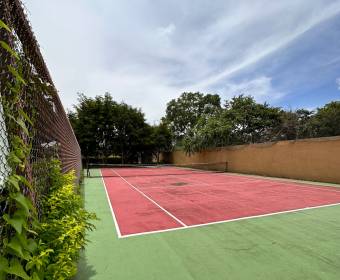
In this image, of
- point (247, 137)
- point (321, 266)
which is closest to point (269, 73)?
point (247, 137)

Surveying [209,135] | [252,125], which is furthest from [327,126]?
[252,125]

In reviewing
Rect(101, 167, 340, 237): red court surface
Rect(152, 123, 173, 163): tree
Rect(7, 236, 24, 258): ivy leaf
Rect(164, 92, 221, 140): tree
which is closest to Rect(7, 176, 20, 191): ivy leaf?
Rect(7, 236, 24, 258): ivy leaf

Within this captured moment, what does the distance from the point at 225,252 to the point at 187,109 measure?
38.4 metres

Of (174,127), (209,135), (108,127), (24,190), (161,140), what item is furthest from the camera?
(174,127)

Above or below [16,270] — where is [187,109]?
above

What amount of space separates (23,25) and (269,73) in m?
18.8

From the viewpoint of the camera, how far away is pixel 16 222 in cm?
118

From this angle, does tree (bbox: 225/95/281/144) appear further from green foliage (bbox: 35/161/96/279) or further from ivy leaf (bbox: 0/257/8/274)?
ivy leaf (bbox: 0/257/8/274)

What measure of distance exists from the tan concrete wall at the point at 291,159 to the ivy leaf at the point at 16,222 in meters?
12.5

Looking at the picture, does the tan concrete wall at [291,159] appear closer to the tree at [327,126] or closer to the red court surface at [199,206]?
the tree at [327,126]

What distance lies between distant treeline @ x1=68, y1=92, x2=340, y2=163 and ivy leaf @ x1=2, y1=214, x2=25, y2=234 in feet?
47.2

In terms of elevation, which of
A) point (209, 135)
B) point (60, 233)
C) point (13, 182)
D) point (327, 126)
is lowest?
point (60, 233)

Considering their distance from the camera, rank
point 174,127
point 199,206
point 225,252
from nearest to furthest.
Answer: point 225,252, point 199,206, point 174,127

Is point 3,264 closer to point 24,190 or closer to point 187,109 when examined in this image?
point 24,190
